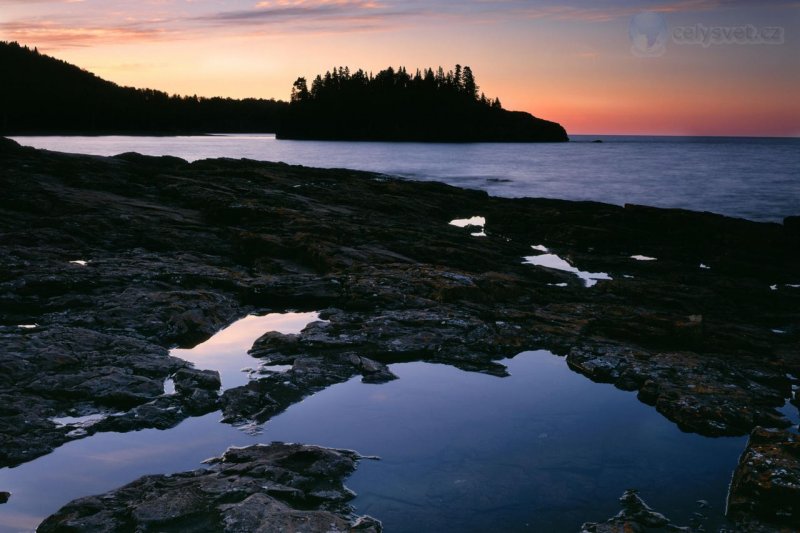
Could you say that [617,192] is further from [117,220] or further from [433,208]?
[117,220]

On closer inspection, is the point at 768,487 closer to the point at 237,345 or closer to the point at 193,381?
the point at 193,381

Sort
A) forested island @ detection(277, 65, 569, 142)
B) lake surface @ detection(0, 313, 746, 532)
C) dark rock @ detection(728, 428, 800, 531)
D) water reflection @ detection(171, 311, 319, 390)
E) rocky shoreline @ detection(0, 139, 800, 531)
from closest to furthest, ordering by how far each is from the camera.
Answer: dark rock @ detection(728, 428, 800, 531) < lake surface @ detection(0, 313, 746, 532) < rocky shoreline @ detection(0, 139, 800, 531) < water reflection @ detection(171, 311, 319, 390) < forested island @ detection(277, 65, 569, 142)

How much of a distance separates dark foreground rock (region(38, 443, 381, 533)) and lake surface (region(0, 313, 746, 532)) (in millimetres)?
345

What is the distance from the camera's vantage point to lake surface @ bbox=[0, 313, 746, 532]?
6492mm

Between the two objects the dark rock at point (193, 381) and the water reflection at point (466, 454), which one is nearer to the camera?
the water reflection at point (466, 454)

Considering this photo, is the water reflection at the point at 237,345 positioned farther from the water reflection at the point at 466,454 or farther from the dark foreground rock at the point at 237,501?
the dark foreground rock at the point at 237,501

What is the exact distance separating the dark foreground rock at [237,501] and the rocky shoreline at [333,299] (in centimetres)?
162

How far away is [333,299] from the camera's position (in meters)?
13.5

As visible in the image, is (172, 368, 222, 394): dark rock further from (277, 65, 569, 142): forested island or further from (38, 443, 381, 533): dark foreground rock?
(277, 65, 569, 142): forested island

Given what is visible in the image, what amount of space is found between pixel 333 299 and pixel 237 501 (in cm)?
761

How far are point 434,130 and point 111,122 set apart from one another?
314 ft

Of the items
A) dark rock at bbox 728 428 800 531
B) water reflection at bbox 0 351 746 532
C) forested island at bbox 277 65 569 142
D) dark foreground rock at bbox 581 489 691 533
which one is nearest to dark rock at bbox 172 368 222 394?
water reflection at bbox 0 351 746 532

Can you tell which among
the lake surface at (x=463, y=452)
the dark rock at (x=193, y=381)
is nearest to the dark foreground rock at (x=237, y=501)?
the lake surface at (x=463, y=452)

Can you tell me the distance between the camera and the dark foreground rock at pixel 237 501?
5637 millimetres
